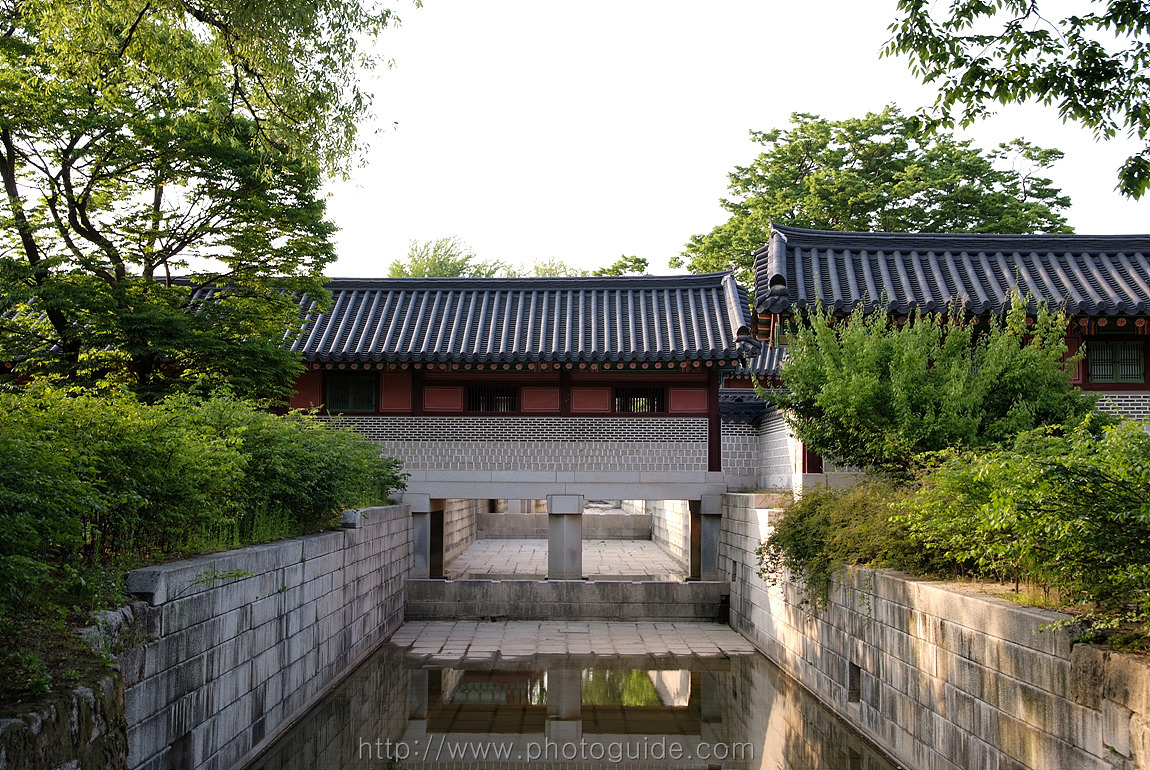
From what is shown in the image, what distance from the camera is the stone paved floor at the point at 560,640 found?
12664 mm

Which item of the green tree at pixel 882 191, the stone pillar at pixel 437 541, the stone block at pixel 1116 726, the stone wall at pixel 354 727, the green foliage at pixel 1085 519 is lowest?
the stone wall at pixel 354 727

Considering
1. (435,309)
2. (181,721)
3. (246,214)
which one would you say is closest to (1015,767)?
(181,721)

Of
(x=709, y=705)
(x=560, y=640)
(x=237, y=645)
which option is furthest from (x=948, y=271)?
(x=237, y=645)

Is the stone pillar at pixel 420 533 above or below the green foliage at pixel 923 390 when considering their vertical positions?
below

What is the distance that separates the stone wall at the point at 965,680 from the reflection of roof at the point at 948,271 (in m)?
5.44

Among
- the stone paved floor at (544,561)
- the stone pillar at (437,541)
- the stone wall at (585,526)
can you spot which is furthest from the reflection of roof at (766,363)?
the stone wall at (585,526)

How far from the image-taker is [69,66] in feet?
32.9

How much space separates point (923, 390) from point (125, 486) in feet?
24.1

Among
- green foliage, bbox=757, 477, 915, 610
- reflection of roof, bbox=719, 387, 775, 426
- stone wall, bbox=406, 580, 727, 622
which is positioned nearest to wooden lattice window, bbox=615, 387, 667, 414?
reflection of roof, bbox=719, 387, 775, 426

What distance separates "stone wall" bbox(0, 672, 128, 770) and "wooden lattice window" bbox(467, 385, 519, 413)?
470 inches

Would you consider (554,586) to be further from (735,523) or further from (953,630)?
(953,630)

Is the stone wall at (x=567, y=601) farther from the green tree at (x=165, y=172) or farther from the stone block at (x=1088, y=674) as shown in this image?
the stone block at (x=1088, y=674)

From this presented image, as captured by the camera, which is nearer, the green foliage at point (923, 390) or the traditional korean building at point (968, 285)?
the green foliage at point (923, 390)

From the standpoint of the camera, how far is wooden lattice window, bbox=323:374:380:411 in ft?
56.5
